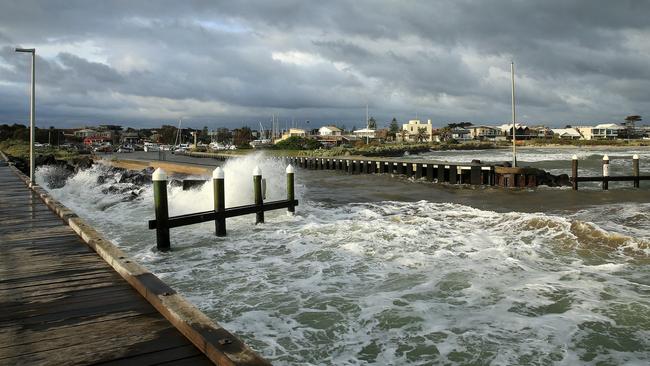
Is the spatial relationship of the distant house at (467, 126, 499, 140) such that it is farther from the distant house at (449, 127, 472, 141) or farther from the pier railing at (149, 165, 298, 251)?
the pier railing at (149, 165, 298, 251)

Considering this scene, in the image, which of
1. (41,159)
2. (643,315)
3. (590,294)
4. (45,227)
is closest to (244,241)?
(45,227)

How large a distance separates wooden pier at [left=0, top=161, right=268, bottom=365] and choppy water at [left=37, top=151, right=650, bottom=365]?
1191mm

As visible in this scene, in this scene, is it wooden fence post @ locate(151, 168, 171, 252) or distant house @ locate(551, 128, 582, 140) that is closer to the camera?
wooden fence post @ locate(151, 168, 171, 252)

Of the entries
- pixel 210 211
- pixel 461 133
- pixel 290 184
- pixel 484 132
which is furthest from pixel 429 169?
pixel 461 133

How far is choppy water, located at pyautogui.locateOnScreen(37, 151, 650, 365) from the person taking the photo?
5129mm

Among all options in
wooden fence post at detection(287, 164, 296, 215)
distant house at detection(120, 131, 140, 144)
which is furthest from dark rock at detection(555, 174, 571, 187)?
distant house at detection(120, 131, 140, 144)

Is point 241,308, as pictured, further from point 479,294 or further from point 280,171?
point 280,171

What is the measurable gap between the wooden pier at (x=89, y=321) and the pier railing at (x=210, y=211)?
8.12 ft

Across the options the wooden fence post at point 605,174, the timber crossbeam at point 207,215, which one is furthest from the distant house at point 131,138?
the timber crossbeam at point 207,215

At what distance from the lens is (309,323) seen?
5.80 metres

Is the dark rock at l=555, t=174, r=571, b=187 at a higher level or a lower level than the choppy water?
higher

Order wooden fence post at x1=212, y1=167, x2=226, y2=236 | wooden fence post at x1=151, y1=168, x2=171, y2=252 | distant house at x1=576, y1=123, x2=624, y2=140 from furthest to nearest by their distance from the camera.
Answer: distant house at x1=576, y1=123, x2=624, y2=140 → wooden fence post at x1=212, y1=167, x2=226, y2=236 → wooden fence post at x1=151, y1=168, x2=171, y2=252

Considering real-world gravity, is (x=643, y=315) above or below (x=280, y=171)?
below

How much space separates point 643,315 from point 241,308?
4.85m
